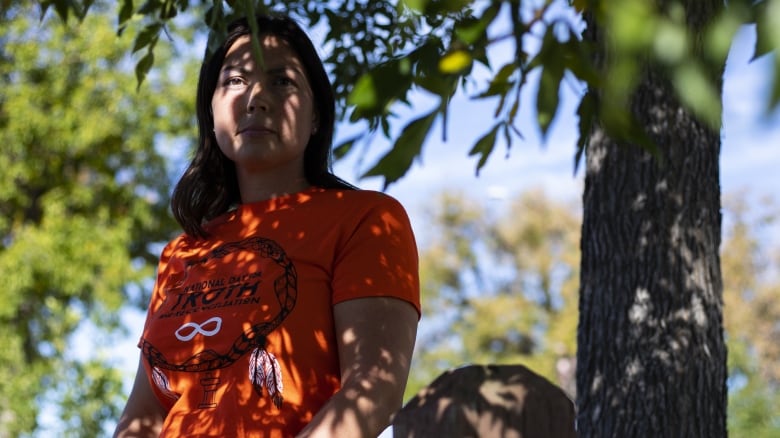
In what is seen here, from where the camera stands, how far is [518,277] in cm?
3344

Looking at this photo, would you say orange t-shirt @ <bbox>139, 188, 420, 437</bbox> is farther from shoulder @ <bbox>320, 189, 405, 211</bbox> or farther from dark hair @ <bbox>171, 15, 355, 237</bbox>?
dark hair @ <bbox>171, 15, 355, 237</bbox>

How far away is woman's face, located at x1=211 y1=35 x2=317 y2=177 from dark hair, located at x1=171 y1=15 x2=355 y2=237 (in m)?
0.04

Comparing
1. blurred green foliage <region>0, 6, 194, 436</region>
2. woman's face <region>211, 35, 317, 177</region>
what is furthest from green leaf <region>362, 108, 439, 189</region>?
blurred green foliage <region>0, 6, 194, 436</region>

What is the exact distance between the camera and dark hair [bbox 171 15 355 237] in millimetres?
2658

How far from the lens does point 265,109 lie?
2508 mm

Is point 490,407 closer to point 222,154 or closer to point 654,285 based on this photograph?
point 222,154

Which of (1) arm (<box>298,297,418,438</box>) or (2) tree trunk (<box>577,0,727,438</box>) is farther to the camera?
(2) tree trunk (<box>577,0,727,438</box>)

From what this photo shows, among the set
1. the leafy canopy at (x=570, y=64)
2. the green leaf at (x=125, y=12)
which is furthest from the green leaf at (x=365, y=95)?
the green leaf at (x=125, y=12)

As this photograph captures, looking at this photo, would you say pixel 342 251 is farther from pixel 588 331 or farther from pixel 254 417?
pixel 588 331

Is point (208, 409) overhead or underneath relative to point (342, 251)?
underneath

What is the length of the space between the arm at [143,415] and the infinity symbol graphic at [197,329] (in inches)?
9.1

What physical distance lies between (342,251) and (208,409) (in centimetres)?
41

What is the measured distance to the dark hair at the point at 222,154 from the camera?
2.66 metres

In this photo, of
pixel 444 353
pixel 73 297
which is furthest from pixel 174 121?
pixel 444 353
